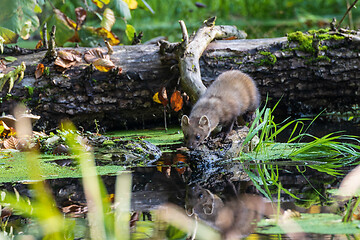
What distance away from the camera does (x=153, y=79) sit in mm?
5727

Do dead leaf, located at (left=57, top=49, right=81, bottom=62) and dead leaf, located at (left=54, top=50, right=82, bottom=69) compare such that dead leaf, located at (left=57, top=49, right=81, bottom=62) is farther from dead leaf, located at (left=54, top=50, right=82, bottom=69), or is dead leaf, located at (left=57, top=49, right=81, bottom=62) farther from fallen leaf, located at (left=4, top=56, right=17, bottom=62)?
fallen leaf, located at (left=4, top=56, right=17, bottom=62)

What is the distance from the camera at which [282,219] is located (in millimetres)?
2461

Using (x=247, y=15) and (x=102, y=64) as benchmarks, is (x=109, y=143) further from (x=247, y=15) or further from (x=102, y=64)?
(x=247, y=15)

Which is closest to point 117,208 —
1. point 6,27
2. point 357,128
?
point 6,27

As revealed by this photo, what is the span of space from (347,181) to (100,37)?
4.40 m

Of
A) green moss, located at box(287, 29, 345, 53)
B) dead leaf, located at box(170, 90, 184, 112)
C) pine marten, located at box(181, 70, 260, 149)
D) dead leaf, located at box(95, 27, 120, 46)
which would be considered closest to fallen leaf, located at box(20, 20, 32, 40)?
dead leaf, located at box(95, 27, 120, 46)

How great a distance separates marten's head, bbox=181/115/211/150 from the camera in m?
4.66

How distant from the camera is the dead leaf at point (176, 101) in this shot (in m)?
5.53

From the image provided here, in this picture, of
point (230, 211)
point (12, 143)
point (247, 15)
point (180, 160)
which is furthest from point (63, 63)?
point (247, 15)

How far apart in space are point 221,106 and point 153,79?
3.40ft

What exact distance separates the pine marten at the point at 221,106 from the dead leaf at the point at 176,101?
1.16 ft

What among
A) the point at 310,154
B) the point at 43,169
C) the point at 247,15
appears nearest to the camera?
the point at 43,169

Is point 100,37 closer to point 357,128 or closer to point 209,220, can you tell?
point 357,128

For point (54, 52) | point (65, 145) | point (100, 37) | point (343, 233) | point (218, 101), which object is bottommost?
point (343, 233)
